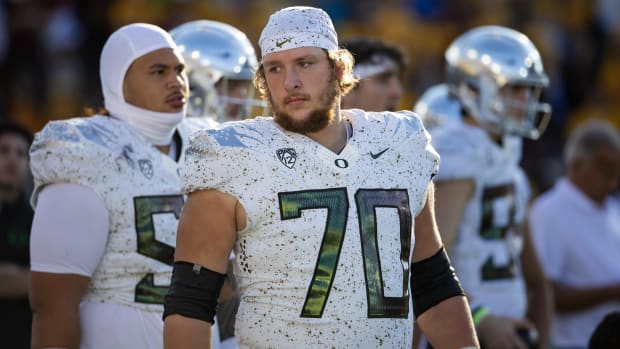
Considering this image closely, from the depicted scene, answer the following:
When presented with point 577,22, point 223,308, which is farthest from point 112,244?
point 577,22

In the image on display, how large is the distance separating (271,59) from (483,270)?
2220 mm

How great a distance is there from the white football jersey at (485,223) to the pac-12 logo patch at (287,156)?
1.93 meters

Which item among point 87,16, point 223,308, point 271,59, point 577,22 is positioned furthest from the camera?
point 577,22

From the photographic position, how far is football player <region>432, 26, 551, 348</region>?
534cm

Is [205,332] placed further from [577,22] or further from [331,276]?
[577,22]

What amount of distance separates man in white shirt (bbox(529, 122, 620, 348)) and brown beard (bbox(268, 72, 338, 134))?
3.45 metres

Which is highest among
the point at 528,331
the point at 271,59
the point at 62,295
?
the point at 271,59

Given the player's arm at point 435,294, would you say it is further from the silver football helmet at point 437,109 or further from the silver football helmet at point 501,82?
the silver football helmet at point 437,109

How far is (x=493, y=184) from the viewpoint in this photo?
5.52 m

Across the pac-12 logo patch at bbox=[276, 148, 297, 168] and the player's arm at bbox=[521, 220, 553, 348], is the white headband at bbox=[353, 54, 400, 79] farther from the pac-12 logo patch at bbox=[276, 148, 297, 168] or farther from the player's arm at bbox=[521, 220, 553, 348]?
the pac-12 logo patch at bbox=[276, 148, 297, 168]

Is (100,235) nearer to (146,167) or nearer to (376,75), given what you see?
(146,167)

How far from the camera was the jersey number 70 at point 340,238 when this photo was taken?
11.4ft

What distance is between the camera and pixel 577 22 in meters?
12.6

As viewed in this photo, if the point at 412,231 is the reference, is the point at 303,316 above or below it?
below
